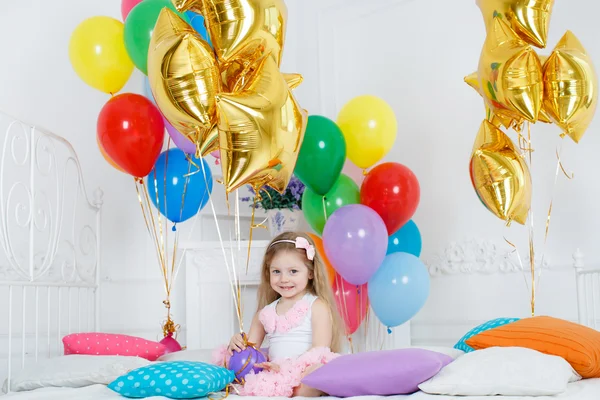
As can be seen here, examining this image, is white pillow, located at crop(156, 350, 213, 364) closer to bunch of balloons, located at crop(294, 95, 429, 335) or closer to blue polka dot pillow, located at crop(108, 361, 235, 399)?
blue polka dot pillow, located at crop(108, 361, 235, 399)

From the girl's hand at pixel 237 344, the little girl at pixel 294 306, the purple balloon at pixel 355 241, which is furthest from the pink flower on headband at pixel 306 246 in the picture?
the girl's hand at pixel 237 344

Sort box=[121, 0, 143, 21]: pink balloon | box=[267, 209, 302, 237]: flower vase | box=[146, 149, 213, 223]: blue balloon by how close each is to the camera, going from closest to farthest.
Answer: box=[121, 0, 143, 21]: pink balloon → box=[146, 149, 213, 223]: blue balloon → box=[267, 209, 302, 237]: flower vase

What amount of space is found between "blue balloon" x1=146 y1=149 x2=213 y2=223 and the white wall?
0.66m

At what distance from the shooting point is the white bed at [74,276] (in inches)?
116

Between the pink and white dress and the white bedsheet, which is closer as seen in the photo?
the white bedsheet

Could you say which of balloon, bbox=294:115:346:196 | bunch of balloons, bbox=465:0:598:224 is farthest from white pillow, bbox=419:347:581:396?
balloon, bbox=294:115:346:196

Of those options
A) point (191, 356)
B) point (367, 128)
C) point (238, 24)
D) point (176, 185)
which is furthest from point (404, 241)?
point (238, 24)

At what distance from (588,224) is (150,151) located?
6.37 feet

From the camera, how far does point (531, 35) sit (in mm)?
2523

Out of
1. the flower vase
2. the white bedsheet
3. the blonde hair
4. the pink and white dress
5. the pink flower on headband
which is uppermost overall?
the flower vase

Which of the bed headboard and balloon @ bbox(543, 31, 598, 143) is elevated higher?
balloon @ bbox(543, 31, 598, 143)

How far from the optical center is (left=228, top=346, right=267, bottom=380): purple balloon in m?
2.18

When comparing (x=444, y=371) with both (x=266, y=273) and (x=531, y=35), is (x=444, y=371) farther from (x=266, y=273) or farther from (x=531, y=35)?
(x=531, y=35)

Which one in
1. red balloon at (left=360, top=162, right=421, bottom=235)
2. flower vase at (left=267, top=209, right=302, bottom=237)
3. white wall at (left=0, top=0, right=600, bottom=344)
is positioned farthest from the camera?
flower vase at (left=267, top=209, right=302, bottom=237)
